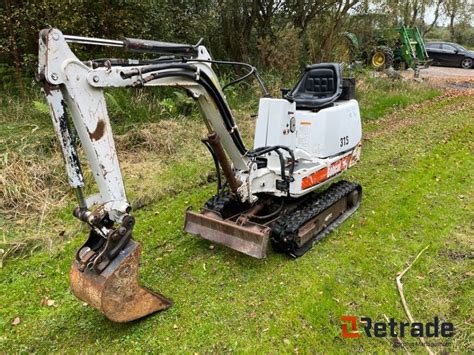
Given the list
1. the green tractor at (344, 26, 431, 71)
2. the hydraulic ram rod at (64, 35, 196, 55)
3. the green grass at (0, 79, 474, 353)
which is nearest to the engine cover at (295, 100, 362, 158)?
the green grass at (0, 79, 474, 353)

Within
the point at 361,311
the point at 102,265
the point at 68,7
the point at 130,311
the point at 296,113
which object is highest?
the point at 68,7

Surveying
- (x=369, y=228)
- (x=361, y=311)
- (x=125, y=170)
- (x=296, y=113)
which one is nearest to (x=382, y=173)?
(x=369, y=228)

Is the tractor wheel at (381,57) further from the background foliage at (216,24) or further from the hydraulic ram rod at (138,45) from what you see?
the hydraulic ram rod at (138,45)

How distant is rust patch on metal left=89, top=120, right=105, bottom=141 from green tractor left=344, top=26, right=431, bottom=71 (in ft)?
41.0

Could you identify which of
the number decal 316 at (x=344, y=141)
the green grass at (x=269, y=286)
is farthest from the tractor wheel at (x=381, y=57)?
the number decal 316 at (x=344, y=141)

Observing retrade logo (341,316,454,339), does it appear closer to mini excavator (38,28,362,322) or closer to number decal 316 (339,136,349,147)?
mini excavator (38,28,362,322)

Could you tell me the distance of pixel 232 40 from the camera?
10.8 meters

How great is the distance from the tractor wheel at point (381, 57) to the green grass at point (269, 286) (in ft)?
37.4

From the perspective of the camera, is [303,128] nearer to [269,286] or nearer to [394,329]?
[269,286]

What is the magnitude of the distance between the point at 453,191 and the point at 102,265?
448 cm

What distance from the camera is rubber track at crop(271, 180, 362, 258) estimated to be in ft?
12.6

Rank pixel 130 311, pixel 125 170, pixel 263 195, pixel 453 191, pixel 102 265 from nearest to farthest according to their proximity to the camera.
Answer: pixel 102 265 < pixel 130 311 < pixel 263 195 < pixel 453 191 < pixel 125 170

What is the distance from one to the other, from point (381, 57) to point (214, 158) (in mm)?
14265

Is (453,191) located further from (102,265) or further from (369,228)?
(102,265)
